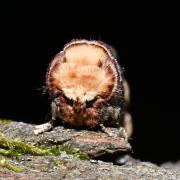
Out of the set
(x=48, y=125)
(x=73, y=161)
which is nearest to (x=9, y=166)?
(x=73, y=161)

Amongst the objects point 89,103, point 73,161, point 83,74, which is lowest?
point 73,161

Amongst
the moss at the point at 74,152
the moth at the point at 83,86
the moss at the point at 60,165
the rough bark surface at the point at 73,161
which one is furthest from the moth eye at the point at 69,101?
the moss at the point at 60,165

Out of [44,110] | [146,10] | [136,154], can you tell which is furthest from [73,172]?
[146,10]

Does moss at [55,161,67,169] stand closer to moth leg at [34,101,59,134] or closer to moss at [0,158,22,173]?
moss at [0,158,22,173]

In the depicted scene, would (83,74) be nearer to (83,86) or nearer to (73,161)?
(83,86)

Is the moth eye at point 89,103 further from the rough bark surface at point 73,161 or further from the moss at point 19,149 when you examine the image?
the moss at point 19,149

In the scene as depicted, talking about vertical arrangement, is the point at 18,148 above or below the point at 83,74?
below
